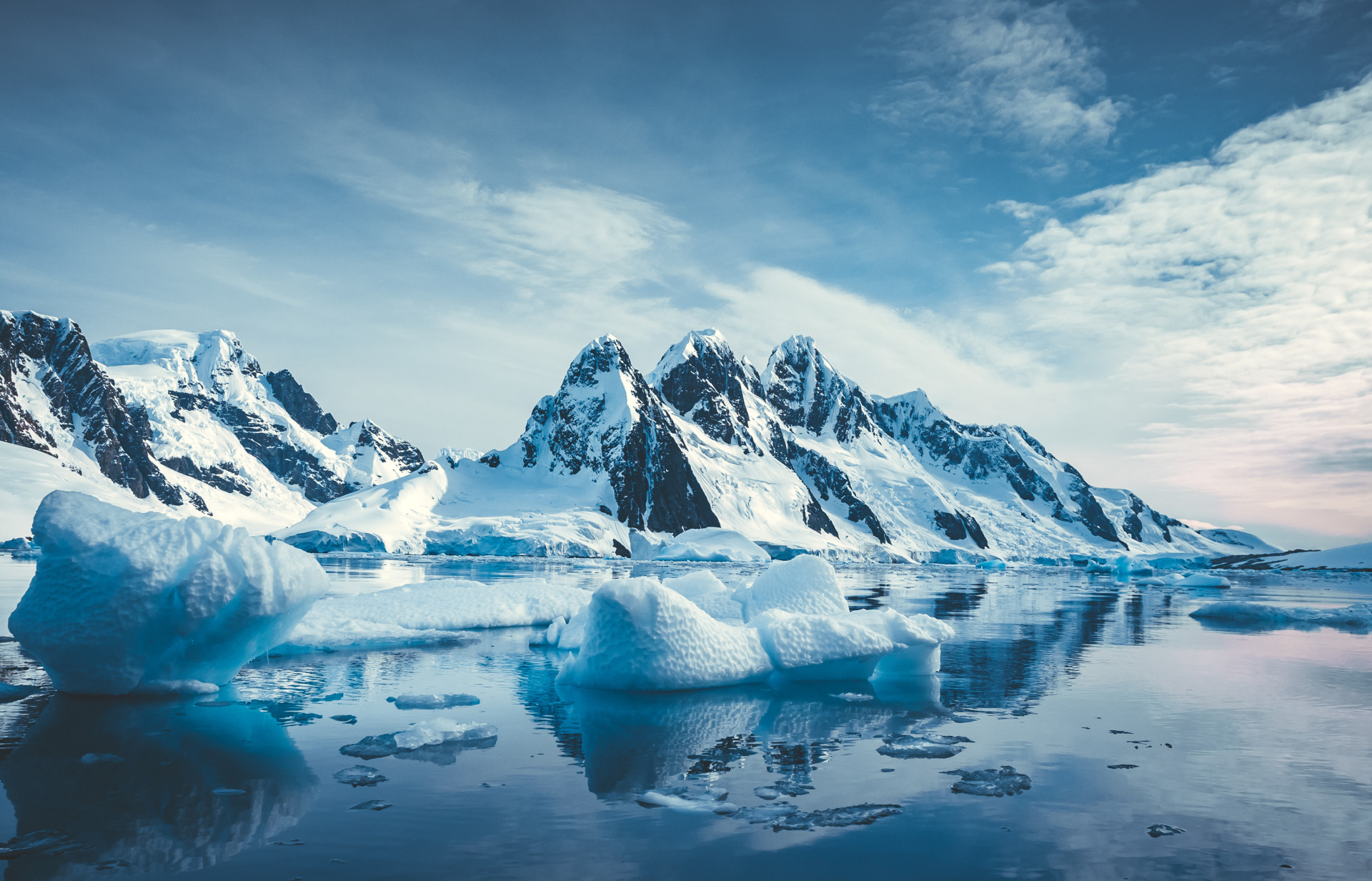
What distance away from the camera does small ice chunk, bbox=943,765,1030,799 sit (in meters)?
7.82

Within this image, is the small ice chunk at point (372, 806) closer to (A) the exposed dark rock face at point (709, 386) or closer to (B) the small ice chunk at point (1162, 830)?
(B) the small ice chunk at point (1162, 830)

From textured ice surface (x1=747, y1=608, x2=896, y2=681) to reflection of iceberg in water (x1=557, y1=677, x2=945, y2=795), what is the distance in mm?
326

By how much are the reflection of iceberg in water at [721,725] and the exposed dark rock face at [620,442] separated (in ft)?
353

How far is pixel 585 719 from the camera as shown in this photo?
10.8 m

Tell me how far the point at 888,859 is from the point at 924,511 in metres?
174

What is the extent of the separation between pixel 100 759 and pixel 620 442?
4767 inches

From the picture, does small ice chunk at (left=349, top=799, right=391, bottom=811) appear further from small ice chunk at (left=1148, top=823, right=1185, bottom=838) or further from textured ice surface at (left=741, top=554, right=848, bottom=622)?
textured ice surface at (left=741, top=554, right=848, bottom=622)

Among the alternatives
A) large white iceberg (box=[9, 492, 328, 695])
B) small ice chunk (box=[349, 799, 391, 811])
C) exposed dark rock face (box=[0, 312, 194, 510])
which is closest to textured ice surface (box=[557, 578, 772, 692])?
large white iceberg (box=[9, 492, 328, 695])

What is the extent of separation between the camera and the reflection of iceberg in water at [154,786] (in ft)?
19.5

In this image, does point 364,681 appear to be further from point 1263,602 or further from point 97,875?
point 1263,602

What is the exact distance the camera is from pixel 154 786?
735 cm

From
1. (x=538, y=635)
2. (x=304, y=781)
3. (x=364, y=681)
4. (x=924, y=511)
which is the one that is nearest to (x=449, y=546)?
(x=538, y=635)

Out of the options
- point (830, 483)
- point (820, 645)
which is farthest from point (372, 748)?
point (830, 483)

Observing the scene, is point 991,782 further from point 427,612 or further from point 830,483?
point 830,483
